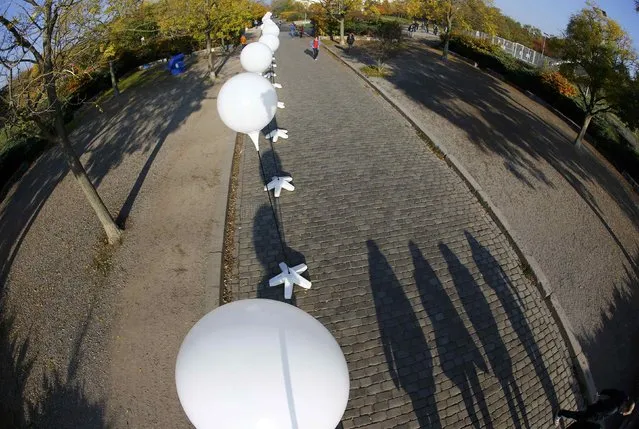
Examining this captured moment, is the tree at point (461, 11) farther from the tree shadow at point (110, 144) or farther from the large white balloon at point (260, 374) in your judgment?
the large white balloon at point (260, 374)

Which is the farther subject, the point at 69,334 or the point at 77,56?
the point at 77,56

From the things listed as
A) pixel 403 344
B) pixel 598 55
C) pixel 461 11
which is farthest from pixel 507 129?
pixel 461 11

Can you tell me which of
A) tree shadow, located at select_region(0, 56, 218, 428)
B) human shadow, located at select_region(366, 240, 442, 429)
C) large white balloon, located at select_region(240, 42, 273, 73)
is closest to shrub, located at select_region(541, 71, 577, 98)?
large white balloon, located at select_region(240, 42, 273, 73)

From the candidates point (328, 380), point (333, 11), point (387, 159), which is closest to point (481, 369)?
point (328, 380)

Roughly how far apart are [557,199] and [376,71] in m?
11.4

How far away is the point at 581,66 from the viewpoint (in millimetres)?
13297

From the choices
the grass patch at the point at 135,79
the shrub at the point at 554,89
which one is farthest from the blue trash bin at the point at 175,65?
the shrub at the point at 554,89

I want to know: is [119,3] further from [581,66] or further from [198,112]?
[581,66]

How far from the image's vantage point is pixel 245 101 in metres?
6.69

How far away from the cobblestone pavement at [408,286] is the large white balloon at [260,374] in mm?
2778

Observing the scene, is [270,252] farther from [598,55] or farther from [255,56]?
[598,55]

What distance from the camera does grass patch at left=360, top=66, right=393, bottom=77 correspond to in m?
18.1

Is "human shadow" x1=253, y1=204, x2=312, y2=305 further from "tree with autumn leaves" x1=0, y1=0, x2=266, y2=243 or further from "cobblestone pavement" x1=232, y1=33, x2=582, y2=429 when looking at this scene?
"tree with autumn leaves" x1=0, y1=0, x2=266, y2=243

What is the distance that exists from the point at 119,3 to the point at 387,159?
741cm
